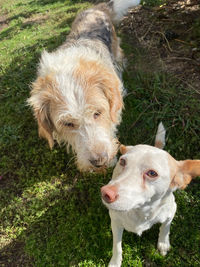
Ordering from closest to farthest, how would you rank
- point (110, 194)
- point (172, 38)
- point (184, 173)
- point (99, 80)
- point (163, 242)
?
point (110, 194) < point (184, 173) < point (163, 242) < point (99, 80) < point (172, 38)

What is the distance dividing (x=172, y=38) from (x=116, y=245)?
4488 mm

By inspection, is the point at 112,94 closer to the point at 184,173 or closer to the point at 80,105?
the point at 80,105

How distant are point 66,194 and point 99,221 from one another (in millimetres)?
702

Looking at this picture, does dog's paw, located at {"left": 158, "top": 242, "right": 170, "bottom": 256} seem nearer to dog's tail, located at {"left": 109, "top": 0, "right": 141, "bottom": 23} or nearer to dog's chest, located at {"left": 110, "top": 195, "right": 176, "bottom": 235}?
dog's chest, located at {"left": 110, "top": 195, "right": 176, "bottom": 235}

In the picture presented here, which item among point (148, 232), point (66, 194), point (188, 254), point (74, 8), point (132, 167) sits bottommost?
point (188, 254)

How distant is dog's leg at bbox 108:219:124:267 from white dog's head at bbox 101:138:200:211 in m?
0.77

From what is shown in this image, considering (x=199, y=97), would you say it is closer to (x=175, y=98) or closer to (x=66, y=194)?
(x=175, y=98)

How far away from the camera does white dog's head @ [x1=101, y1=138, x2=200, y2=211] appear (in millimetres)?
1683

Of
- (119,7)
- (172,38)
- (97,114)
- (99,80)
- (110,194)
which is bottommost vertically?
(172,38)

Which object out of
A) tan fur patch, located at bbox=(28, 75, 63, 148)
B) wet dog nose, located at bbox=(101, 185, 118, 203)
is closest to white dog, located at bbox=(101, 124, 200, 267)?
wet dog nose, located at bbox=(101, 185, 118, 203)

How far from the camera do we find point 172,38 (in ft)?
16.9

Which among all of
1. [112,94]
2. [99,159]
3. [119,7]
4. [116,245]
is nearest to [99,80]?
[112,94]

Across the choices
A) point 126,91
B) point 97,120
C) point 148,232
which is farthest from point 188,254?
point 126,91

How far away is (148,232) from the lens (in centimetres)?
310
